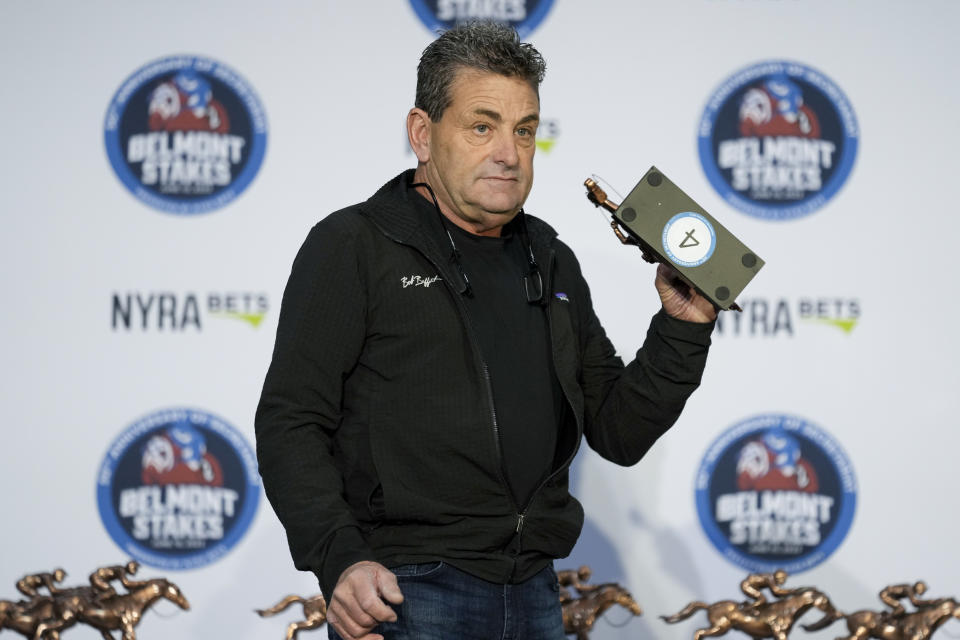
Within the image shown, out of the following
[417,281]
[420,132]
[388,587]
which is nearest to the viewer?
[388,587]

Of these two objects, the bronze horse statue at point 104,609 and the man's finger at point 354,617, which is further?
the bronze horse statue at point 104,609

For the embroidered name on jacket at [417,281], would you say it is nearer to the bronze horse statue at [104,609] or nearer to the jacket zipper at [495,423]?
the jacket zipper at [495,423]

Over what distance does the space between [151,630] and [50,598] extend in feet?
0.76

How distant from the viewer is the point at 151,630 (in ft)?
7.88

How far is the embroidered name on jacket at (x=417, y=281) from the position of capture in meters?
1.37

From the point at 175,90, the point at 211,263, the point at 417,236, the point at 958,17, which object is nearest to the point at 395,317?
the point at 417,236

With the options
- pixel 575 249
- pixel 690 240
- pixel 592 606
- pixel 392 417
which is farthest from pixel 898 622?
pixel 392 417

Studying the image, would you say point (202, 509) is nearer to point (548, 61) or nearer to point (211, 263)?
point (211, 263)

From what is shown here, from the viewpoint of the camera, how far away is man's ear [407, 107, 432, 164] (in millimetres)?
1494

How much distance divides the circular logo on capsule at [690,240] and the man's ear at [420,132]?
38cm

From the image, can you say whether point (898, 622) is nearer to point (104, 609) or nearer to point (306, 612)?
point (306, 612)

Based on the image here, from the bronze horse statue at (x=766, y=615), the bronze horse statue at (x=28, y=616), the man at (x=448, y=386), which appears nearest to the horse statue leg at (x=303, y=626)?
the bronze horse statue at (x=28, y=616)

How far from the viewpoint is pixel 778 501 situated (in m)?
2.43

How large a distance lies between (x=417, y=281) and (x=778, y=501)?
1.39m
